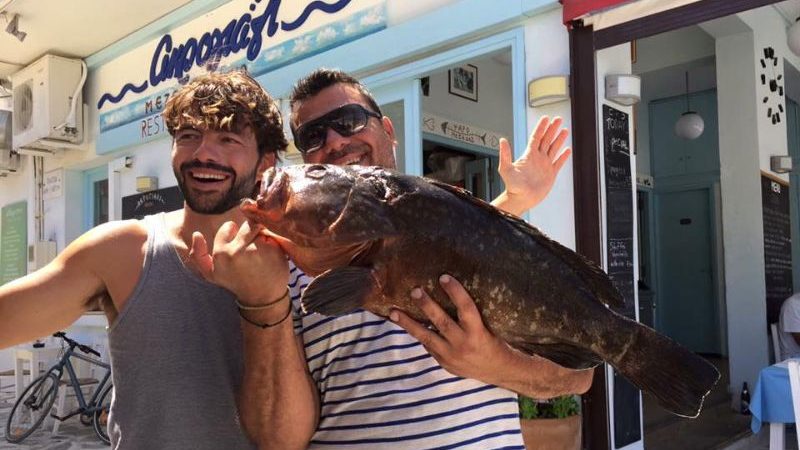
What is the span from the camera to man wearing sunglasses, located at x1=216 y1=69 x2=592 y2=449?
1.49 m

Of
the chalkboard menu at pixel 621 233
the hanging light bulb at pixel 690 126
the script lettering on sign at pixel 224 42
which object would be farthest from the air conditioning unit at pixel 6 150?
the hanging light bulb at pixel 690 126

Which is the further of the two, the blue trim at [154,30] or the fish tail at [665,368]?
the blue trim at [154,30]

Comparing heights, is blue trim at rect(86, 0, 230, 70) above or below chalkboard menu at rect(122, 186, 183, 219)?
above

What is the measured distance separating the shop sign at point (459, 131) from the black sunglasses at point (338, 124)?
606 cm

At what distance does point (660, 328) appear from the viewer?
10.8 m

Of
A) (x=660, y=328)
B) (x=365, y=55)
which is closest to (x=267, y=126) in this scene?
(x=365, y=55)

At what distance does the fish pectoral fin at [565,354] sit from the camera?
1497 mm

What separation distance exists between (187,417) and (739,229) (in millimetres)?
7687

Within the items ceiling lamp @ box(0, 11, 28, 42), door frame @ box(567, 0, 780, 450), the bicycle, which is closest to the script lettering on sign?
ceiling lamp @ box(0, 11, 28, 42)

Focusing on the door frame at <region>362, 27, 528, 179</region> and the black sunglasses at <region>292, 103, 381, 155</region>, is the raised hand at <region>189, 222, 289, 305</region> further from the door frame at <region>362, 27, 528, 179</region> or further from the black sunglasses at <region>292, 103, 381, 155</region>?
the door frame at <region>362, 27, 528, 179</region>

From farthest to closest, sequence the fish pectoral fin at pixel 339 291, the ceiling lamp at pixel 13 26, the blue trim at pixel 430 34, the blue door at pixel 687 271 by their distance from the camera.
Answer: the blue door at pixel 687 271, the ceiling lamp at pixel 13 26, the blue trim at pixel 430 34, the fish pectoral fin at pixel 339 291

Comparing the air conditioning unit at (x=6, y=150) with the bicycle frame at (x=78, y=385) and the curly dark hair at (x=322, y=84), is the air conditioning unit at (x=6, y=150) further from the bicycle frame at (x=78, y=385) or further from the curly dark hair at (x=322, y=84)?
the curly dark hair at (x=322, y=84)

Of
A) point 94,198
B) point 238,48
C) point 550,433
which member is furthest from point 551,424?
point 94,198

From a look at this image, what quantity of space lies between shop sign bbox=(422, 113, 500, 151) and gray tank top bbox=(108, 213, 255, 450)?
6.47 meters
